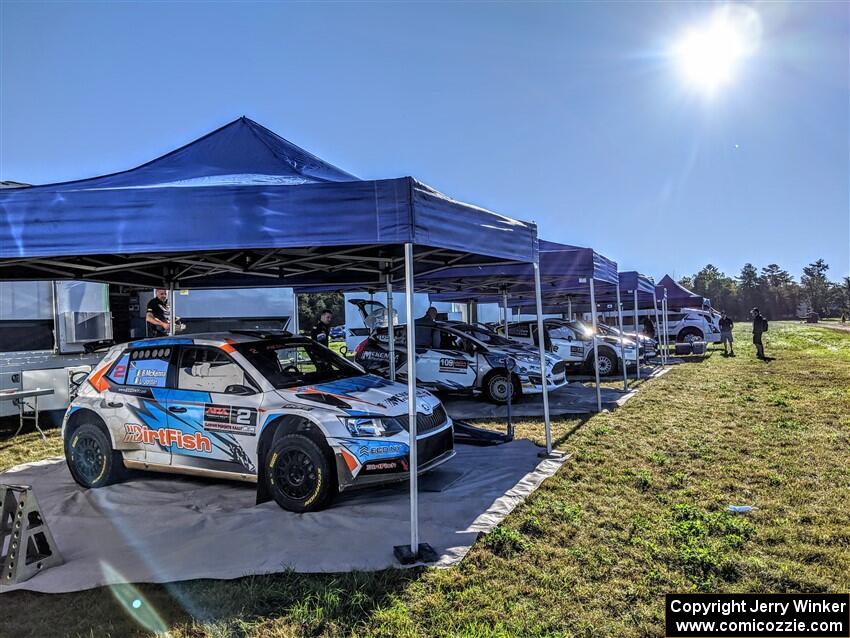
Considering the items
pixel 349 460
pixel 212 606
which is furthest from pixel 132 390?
pixel 212 606

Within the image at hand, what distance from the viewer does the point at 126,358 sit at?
5703mm

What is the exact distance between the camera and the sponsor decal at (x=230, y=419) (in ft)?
15.9

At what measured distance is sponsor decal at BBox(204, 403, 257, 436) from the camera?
4836 mm

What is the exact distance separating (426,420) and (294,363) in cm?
149

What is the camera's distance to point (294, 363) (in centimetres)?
552

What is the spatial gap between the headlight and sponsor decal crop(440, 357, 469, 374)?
19.7ft

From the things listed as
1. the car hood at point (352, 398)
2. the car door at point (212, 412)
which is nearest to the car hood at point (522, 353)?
the car hood at point (352, 398)

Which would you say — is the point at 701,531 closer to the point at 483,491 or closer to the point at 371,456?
the point at 483,491

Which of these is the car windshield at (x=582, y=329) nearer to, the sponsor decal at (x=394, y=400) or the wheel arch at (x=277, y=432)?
the sponsor decal at (x=394, y=400)

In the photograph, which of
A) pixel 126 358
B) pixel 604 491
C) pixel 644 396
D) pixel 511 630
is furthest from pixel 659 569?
pixel 644 396

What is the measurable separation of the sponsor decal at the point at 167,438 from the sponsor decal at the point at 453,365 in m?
6.21

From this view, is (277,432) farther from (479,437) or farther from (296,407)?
(479,437)

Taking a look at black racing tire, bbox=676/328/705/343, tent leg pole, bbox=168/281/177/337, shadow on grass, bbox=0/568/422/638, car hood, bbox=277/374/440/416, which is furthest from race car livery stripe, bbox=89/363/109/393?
black racing tire, bbox=676/328/705/343

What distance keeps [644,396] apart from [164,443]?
9140 mm
